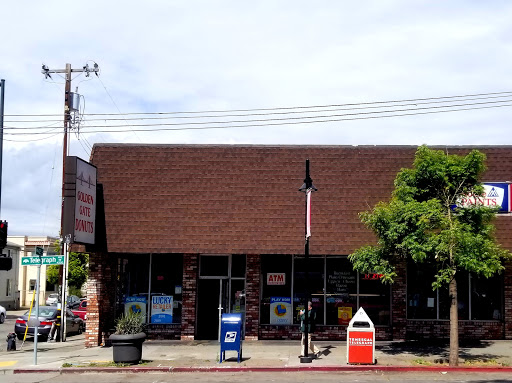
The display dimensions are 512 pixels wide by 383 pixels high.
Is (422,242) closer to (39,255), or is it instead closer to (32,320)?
(39,255)

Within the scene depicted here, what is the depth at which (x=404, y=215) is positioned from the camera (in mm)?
16938

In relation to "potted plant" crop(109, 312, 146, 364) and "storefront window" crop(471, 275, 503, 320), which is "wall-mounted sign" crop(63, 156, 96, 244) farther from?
"storefront window" crop(471, 275, 503, 320)

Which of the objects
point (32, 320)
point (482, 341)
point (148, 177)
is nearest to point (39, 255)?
point (148, 177)

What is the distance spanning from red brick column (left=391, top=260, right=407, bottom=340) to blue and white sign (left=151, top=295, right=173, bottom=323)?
7418mm

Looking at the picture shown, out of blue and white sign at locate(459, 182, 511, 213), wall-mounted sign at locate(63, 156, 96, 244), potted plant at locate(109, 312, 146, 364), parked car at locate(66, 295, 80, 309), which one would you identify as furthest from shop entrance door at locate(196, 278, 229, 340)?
parked car at locate(66, 295, 80, 309)

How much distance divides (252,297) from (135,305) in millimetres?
4104

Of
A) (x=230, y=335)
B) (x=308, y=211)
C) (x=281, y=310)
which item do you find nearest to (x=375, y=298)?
(x=281, y=310)

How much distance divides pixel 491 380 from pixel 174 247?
410 inches

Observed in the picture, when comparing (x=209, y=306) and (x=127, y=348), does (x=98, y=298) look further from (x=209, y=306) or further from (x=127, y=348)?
(x=127, y=348)

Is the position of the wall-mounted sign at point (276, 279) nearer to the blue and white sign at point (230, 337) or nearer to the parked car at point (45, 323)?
the blue and white sign at point (230, 337)

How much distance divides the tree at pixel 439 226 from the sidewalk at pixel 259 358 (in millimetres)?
1518

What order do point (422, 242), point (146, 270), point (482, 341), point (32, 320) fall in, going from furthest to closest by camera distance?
1. point (32, 320)
2. point (146, 270)
3. point (482, 341)
4. point (422, 242)

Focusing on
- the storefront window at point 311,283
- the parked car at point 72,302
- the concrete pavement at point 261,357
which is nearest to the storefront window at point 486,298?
the concrete pavement at point 261,357

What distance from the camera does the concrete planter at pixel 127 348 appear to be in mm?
17516
